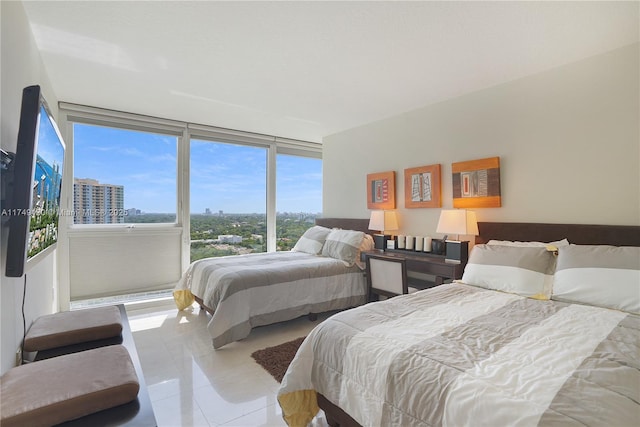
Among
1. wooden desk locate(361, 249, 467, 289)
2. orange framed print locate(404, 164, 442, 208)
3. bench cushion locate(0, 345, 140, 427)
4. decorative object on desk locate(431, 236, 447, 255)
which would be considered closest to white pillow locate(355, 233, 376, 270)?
wooden desk locate(361, 249, 467, 289)

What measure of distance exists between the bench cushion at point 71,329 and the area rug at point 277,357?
1.11 meters

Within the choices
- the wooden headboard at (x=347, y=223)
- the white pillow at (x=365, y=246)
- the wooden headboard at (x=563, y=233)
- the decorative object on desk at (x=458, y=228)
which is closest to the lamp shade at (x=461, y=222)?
the decorative object on desk at (x=458, y=228)

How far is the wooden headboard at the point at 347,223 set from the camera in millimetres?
4355

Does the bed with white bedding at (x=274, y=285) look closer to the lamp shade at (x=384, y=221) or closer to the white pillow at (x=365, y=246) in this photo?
the white pillow at (x=365, y=246)

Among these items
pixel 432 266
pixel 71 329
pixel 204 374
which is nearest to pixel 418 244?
pixel 432 266

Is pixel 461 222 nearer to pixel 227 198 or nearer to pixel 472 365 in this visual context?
pixel 472 365

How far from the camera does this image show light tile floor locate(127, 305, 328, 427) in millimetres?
1916

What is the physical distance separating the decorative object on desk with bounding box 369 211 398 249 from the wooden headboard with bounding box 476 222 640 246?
3.41 ft

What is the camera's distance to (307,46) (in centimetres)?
231

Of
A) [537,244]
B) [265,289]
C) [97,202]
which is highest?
[97,202]

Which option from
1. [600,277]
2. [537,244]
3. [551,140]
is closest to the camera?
[600,277]

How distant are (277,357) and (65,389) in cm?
170

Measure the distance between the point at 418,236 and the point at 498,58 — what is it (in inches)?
75.6

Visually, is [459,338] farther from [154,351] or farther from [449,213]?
[154,351]
